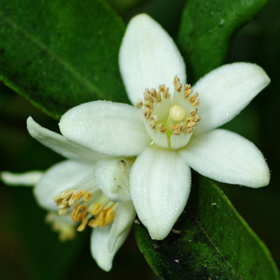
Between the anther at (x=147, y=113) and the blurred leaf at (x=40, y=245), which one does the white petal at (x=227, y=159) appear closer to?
the anther at (x=147, y=113)

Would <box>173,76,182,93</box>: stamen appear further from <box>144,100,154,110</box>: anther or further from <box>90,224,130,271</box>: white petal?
<box>90,224,130,271</box>: white petal

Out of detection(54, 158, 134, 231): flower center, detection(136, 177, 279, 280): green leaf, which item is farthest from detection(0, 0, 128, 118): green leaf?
detection(136, 177, 279, 280): green leaf

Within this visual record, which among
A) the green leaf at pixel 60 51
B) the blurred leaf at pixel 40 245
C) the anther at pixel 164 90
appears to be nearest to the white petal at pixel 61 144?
the green leaf at pixel 60 51

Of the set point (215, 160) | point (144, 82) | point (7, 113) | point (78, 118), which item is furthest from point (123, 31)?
Result: point (7, 113)

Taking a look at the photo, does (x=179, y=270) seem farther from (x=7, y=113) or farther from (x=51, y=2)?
(x=7, y=113)

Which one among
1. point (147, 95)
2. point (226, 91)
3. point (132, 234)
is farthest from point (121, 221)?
point (132, 234)

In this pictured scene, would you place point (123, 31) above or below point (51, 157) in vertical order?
A: above
